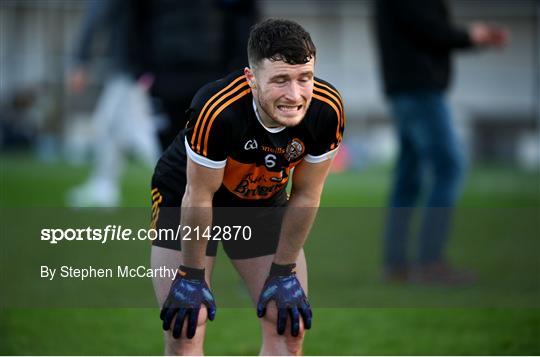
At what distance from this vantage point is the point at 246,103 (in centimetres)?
277

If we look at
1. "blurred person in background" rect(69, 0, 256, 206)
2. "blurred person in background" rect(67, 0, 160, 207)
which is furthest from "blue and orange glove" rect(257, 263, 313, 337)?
"blurred person in background" rect(67, 0, 160, 207)

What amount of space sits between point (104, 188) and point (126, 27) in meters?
3.85

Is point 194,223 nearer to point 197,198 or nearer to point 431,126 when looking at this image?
point 197,198

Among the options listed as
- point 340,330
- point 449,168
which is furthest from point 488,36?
point 340,330

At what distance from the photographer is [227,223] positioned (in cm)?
307

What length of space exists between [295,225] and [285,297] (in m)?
0.26

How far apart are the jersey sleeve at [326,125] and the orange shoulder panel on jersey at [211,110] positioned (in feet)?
0.80

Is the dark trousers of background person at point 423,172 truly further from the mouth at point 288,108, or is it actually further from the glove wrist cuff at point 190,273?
the mouth at point 288,108

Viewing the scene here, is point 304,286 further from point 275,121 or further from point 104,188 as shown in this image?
point 104,188

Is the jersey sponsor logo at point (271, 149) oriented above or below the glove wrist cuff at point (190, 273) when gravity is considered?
above

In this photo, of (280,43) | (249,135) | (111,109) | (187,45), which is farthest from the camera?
(111,109)

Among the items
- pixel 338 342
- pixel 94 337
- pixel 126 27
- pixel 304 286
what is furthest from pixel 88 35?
pixel 304 286

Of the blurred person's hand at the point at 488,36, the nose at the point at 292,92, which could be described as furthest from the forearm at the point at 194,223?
the blurred person's hand at the point at 488,36

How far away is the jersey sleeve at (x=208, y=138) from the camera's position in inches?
107
